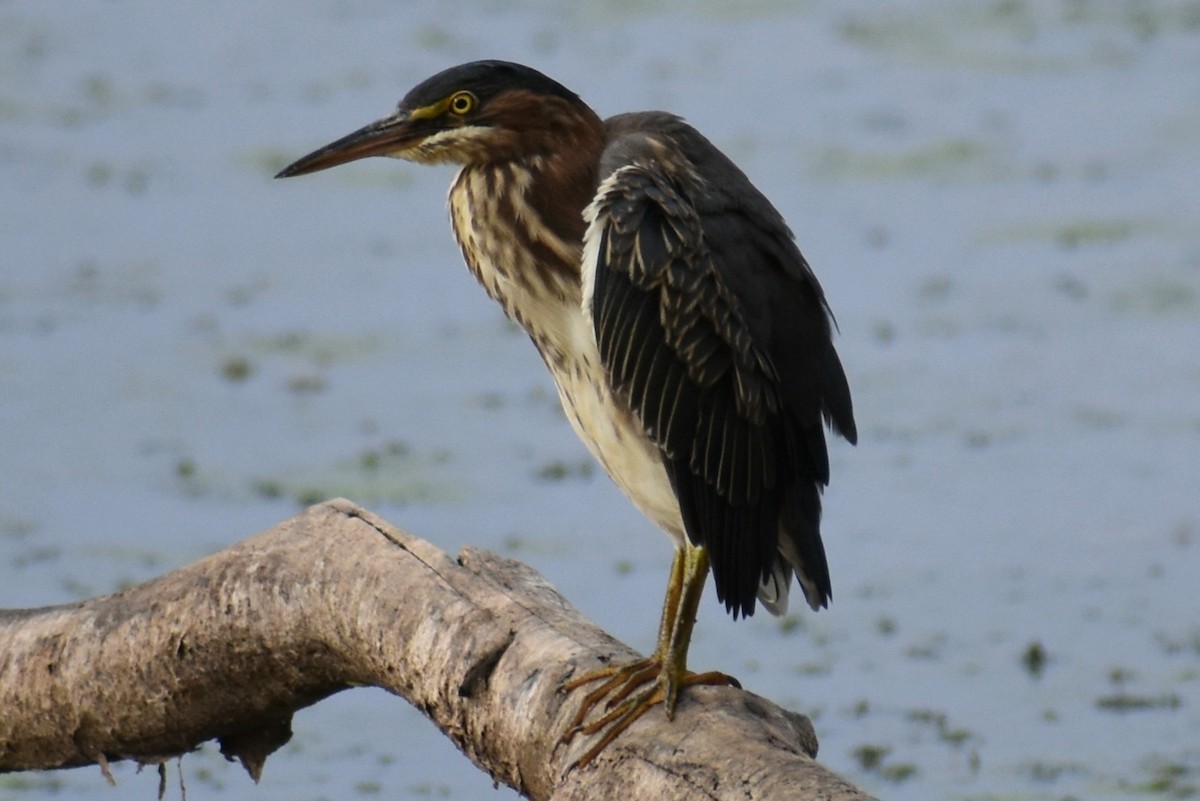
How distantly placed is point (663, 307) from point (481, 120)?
46 centimetres

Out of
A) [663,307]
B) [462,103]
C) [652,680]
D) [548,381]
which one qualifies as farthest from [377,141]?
[548,381]

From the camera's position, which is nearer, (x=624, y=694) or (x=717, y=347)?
(x=624, y=694)

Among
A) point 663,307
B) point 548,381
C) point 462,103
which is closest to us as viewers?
point 663,307

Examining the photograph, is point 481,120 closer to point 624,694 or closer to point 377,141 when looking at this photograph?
point 377,141

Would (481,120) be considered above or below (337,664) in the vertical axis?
above

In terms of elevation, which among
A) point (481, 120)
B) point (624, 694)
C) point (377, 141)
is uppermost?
point (481, 120)

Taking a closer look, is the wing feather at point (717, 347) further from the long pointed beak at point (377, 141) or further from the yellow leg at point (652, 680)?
the long pointed beak at point (377, 141)

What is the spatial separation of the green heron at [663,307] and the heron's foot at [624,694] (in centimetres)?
1

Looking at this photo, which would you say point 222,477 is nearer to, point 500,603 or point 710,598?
point 710,598

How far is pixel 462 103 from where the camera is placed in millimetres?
3490

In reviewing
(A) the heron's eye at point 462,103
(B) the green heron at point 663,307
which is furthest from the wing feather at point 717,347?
(A) the heron's eye at point 462,103

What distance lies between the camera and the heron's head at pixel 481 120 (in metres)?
3.48

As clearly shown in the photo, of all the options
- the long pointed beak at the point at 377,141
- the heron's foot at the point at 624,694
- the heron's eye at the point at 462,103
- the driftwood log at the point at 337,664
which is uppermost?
the heron's eye at the point at 462,103

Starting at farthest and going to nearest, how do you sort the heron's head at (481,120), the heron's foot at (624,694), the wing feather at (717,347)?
1. the heron's head at (481,120)
2. the wing feather at (717,347)
3. the heron's foot at (624,694)
